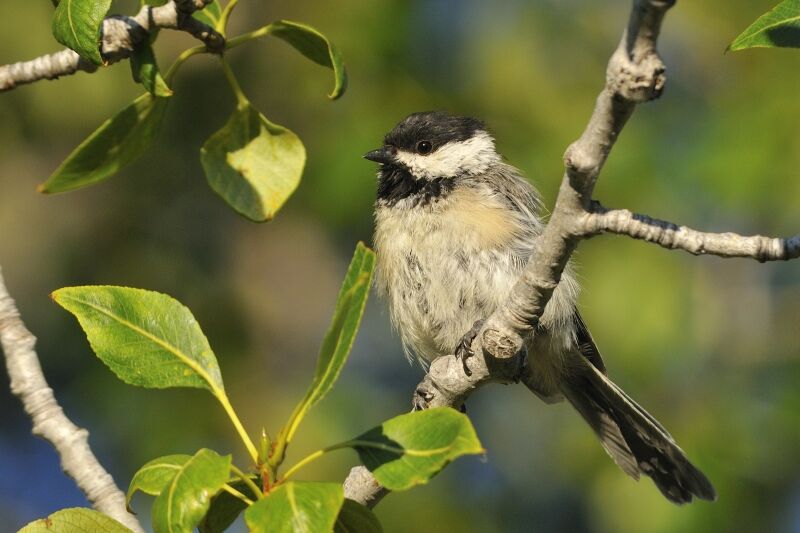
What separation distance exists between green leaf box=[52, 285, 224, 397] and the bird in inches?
73.3

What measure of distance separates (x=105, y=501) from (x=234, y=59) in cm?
498

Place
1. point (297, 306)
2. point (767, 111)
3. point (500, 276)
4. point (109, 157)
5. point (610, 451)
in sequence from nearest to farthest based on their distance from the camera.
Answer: point (109, 157), point (500, 276), point (610, 451), point (767, 111), point (297, 306)

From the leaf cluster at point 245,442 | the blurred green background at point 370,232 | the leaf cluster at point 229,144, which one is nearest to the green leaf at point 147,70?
the leaf cluster at point 229,144

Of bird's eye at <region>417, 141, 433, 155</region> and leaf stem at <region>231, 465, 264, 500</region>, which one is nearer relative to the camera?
leaf stem at <region>231, 465, 264, 500</region>

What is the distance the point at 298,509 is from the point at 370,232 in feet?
14.6

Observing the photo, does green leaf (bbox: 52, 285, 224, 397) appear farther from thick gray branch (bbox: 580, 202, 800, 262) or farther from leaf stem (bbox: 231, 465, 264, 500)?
thick gray branch (bbox: 580, 202, 800, 262)

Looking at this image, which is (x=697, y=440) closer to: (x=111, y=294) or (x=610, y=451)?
(x=610, y=451)

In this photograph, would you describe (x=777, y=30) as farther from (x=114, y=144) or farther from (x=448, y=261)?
(x=448, y=261)

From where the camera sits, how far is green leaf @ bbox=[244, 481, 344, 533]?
78.4 inches

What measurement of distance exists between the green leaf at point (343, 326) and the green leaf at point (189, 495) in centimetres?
24

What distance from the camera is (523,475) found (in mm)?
6871

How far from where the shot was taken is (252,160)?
9.41 feet

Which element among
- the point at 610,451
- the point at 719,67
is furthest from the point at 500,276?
the point at 719,67

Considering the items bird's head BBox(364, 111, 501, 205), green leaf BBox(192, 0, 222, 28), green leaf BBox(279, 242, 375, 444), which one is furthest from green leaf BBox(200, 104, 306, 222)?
bird's head BBox(364, 111, 501, 205)
